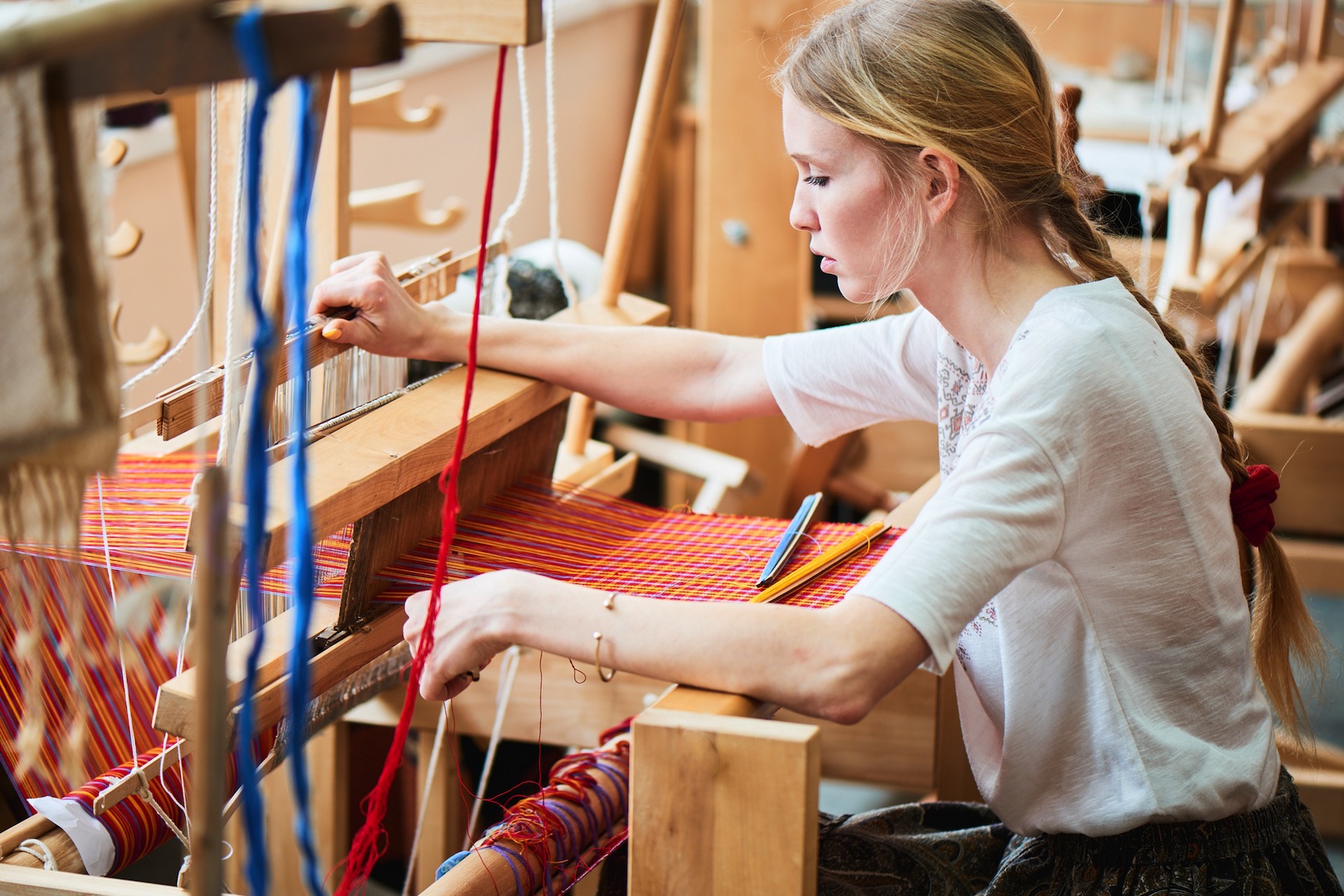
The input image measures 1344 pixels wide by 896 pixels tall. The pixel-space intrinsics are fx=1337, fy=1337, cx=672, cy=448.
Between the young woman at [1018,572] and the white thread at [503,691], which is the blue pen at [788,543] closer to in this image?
the young woman at [1018,572]

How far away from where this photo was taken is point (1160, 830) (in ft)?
3.73

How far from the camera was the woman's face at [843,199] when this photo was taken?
3.75 feet

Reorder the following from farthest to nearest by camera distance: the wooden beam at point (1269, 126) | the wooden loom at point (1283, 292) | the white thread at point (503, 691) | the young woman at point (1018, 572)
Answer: the wooden beam at point (1269, 126)
the wooden loom at point (1283, 292)
the white thread at point (503, 691)
the young woman at point (1018, 572)

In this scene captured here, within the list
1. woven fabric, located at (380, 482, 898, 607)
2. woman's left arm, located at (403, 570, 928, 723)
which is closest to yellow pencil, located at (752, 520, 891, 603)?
woven fabric, located at (380, 482, 898, 607)

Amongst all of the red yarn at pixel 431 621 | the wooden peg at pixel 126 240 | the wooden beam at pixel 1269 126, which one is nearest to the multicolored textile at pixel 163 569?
the red yarn at pixel 431 621

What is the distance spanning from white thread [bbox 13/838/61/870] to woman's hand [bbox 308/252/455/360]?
19.4 inches

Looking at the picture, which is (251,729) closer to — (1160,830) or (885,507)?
(1160,830)

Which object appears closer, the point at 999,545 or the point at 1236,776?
the point at 999,545

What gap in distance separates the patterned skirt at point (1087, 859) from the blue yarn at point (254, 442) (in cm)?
68

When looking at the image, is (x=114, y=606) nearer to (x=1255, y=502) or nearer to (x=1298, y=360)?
(x=1255, y=502)

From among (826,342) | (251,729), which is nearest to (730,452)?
(826,342)

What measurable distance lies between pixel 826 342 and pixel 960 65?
41 cm

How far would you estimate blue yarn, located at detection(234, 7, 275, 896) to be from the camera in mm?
589

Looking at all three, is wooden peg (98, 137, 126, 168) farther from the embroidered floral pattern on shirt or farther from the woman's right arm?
the embroidered floral pattern on shirt
